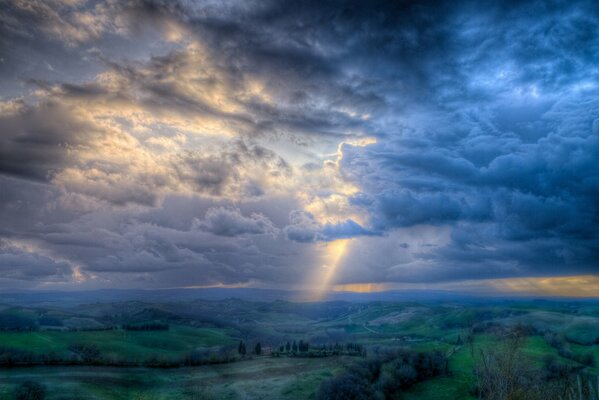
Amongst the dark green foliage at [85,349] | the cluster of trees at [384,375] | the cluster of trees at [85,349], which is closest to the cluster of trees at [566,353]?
the cluster of trees at [384,375]

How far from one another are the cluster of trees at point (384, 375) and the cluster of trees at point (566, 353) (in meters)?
50.3

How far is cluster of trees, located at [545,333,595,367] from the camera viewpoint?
127 m

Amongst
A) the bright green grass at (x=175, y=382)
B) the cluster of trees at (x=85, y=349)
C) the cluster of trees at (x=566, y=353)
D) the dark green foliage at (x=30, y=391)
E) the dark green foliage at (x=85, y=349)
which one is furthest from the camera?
the dark green foliage at (x=85, y=349)

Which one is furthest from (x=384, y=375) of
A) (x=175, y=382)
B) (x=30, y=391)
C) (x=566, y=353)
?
(x=566, y=353)

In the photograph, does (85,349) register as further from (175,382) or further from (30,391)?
(30,391)

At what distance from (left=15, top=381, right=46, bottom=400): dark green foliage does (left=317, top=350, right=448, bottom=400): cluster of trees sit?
5075cm

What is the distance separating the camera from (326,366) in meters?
120

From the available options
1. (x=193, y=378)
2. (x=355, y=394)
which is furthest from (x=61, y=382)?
(x=355, y=394)

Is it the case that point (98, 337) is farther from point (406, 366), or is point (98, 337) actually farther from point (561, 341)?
point (561, 341)

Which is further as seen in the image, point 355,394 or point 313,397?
point 313,397

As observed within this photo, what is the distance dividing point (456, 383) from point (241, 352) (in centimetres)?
8542

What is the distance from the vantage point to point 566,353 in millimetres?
A: 135625

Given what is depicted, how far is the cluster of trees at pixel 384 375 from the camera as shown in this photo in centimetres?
7862

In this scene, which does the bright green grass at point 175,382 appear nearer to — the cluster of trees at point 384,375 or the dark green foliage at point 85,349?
the cluster of trees at point 384,375
